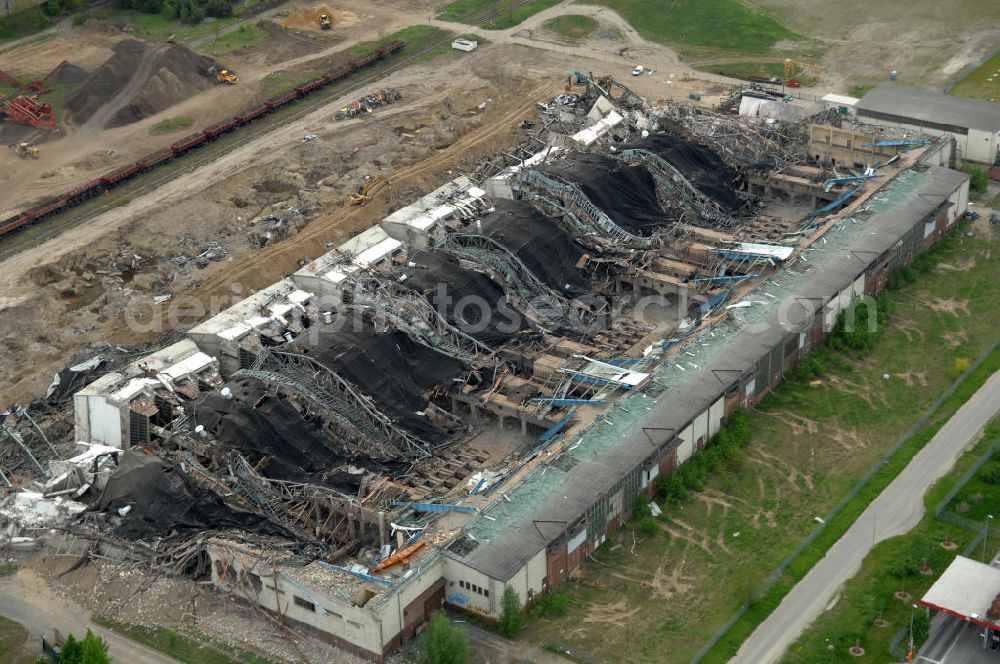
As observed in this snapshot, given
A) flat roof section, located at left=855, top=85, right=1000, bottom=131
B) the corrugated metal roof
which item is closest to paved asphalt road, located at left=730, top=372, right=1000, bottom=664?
the corrugated metal roof

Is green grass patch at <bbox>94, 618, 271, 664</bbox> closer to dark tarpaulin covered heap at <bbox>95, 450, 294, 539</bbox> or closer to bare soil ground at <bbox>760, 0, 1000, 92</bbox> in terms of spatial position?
dark tarpaulin covered heap at <bbox>95, 450, 294, 539</bbox>

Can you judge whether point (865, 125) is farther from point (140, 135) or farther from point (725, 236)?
point (140, 135)

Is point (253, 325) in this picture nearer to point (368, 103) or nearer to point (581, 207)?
point (581, 207)

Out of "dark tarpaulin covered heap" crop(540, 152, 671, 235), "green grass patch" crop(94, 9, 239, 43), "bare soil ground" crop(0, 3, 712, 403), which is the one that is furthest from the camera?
"green grass patch" crop(94, 9, 239, 43)

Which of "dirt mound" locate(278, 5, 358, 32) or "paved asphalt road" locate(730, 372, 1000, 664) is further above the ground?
"dirt mound" locate(278, 5, 358, 32)

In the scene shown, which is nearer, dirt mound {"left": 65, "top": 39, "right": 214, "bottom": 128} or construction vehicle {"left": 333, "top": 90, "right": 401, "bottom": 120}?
construction vehicle {"left": 333, "top": 90, "right": 401, "bottom": 120}

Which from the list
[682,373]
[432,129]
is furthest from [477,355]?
[432,129]

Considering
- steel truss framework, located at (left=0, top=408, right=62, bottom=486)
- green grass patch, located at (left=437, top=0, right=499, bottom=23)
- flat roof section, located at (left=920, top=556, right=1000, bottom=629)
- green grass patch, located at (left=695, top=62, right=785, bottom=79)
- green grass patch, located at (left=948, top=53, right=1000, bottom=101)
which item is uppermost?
green grass patch, located at (left=437, top=0, right=499, bottom=23)
